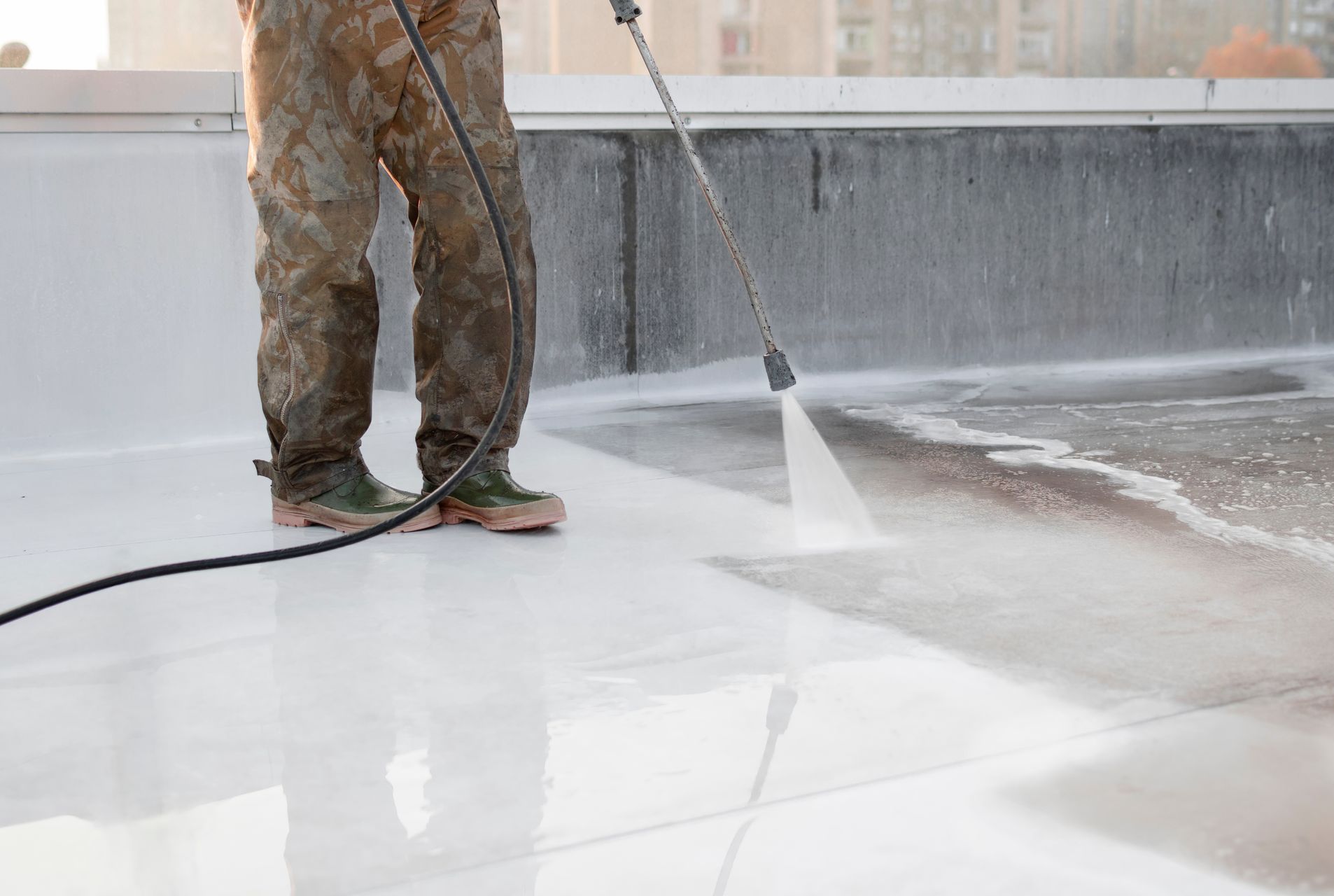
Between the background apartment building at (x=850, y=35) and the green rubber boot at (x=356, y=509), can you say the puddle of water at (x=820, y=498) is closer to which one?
the green rubber boot at (x=356, y=509)

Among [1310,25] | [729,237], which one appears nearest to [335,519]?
[729,237]

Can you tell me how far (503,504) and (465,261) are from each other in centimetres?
39

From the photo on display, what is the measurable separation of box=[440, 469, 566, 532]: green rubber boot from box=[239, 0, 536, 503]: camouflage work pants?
1.5 inches

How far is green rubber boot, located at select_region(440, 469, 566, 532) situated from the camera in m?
2.19

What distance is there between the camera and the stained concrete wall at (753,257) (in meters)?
2.92

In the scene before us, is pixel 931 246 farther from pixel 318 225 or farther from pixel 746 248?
pixel 318 225

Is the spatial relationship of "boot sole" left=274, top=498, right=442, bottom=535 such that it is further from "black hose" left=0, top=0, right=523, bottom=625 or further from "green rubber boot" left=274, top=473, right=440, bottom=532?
"black hose" left=0, top=0, right=523, bottom=625

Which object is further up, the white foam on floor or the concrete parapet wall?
the concrete parapet wall

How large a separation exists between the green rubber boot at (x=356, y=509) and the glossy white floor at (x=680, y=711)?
0.16ft

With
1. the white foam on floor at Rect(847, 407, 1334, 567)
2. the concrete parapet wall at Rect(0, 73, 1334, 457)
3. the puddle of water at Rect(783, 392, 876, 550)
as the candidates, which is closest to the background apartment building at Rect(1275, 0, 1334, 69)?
the concrete parapet wall at Rect(0, 73, 1334, 457)

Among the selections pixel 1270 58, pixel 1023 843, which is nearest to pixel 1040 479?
pixel 1023 843

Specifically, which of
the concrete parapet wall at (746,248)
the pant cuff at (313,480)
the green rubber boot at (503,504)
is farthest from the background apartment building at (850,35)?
the green rubber boot at (503,504)

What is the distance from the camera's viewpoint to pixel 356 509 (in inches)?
88.3

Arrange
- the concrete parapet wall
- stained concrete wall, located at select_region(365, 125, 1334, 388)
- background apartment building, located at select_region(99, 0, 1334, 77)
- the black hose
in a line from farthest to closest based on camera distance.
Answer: stained concrete wall, located at select_region(365, 125, 1334, 388) → background apartment building, located at select_region(99, 0, 1334, 77) → the concrete parapet wall → the black hose
